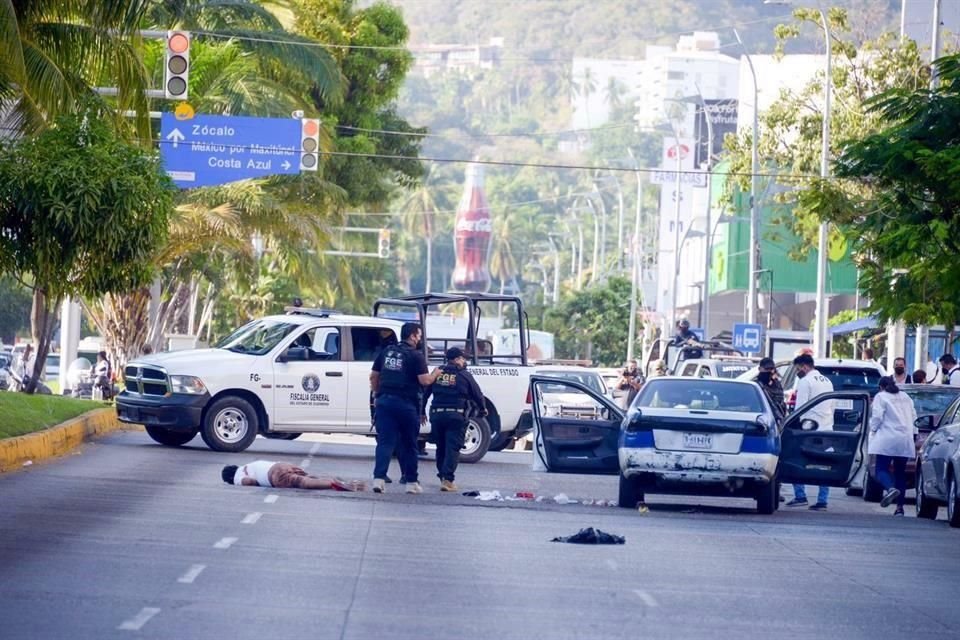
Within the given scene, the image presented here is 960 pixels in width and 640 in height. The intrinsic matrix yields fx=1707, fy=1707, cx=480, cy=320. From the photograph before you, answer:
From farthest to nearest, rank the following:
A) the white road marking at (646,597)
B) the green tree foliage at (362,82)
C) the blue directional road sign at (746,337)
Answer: the green tree foliage at (362,82) → the blue directional road sign at (746,337) → the white road marking at (646,597)

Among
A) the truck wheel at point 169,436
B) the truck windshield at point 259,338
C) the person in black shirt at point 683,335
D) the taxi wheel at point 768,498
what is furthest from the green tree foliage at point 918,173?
the person in black shirt at point 683,335

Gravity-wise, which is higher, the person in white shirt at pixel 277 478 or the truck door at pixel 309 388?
the truck door at pixel 309 388

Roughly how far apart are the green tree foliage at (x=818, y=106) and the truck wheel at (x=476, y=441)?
18.0 metres

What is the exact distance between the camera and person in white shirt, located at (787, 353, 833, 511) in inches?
821

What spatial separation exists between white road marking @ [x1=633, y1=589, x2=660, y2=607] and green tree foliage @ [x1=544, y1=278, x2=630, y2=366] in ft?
239

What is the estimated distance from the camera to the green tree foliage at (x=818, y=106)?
4450 centimetres

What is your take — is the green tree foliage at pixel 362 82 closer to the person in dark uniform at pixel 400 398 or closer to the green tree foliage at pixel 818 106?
the green tree foliage at pixel 818 106

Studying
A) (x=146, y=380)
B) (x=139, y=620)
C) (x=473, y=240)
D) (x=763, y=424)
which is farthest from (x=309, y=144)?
(x=473, y=240)

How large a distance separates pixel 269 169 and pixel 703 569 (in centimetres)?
2040

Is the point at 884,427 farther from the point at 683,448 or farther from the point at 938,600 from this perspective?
the point at 938,600

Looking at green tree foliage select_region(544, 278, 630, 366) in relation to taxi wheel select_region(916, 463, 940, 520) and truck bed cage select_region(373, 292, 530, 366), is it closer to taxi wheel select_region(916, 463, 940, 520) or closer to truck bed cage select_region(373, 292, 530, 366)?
truck bed cage select_region(373, 292, 530, 366)

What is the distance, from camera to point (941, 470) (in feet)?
65.1

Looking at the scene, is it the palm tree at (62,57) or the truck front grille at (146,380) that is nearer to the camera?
the palm tree at (62,57)

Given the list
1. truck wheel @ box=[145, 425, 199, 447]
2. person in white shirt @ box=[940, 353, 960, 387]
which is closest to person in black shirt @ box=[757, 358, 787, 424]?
person in white shirt @ box=[940, 353, 960, 387]
